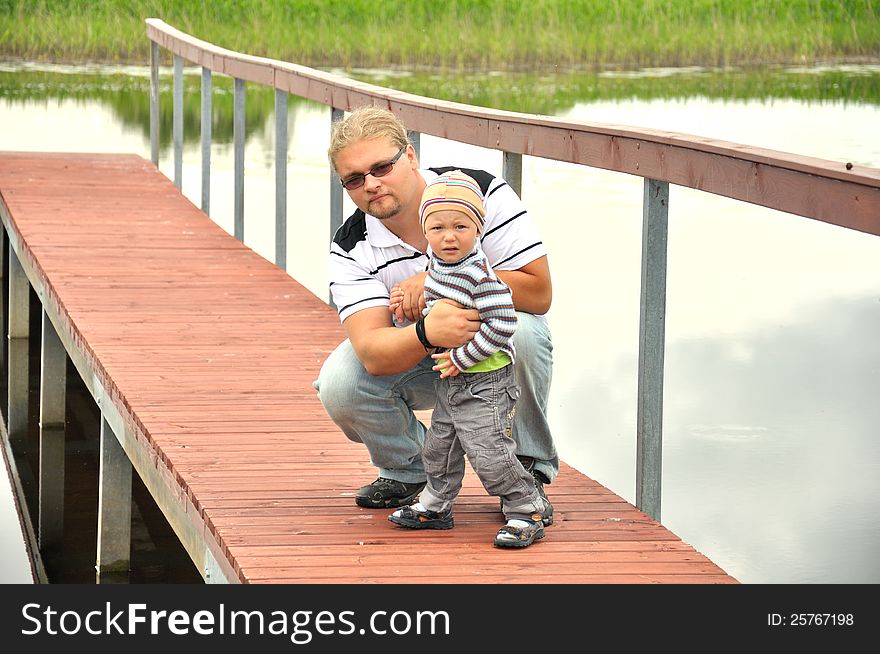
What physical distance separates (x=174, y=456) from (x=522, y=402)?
2.79 feet

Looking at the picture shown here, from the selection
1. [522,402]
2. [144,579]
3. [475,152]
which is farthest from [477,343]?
[475,152]

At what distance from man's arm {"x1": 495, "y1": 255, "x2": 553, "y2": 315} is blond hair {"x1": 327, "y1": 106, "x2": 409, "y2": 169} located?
30 centimetres

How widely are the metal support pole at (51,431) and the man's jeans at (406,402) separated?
2.76 m

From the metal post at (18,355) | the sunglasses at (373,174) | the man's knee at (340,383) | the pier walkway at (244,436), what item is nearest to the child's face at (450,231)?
the sunglasses at (373,174)

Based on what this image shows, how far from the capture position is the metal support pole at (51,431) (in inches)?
221

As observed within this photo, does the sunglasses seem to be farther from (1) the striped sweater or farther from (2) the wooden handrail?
(2) the wooden handrail

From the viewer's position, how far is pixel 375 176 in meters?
2.79

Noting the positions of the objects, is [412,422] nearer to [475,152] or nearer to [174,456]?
[174,456]

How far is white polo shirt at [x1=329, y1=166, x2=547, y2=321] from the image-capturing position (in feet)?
9.31

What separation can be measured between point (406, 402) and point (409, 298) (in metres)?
0.32

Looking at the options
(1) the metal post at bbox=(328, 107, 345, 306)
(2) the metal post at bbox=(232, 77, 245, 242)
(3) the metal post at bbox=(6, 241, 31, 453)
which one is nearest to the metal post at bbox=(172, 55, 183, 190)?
(3) the metal post at bbox=(6, 241, 31, 453)

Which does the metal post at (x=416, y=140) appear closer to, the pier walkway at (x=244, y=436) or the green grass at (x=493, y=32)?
the pier walkway at (x=244, y=436)

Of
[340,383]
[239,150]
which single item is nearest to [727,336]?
[239,150]

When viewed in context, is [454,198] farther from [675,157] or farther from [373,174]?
[675,157]
